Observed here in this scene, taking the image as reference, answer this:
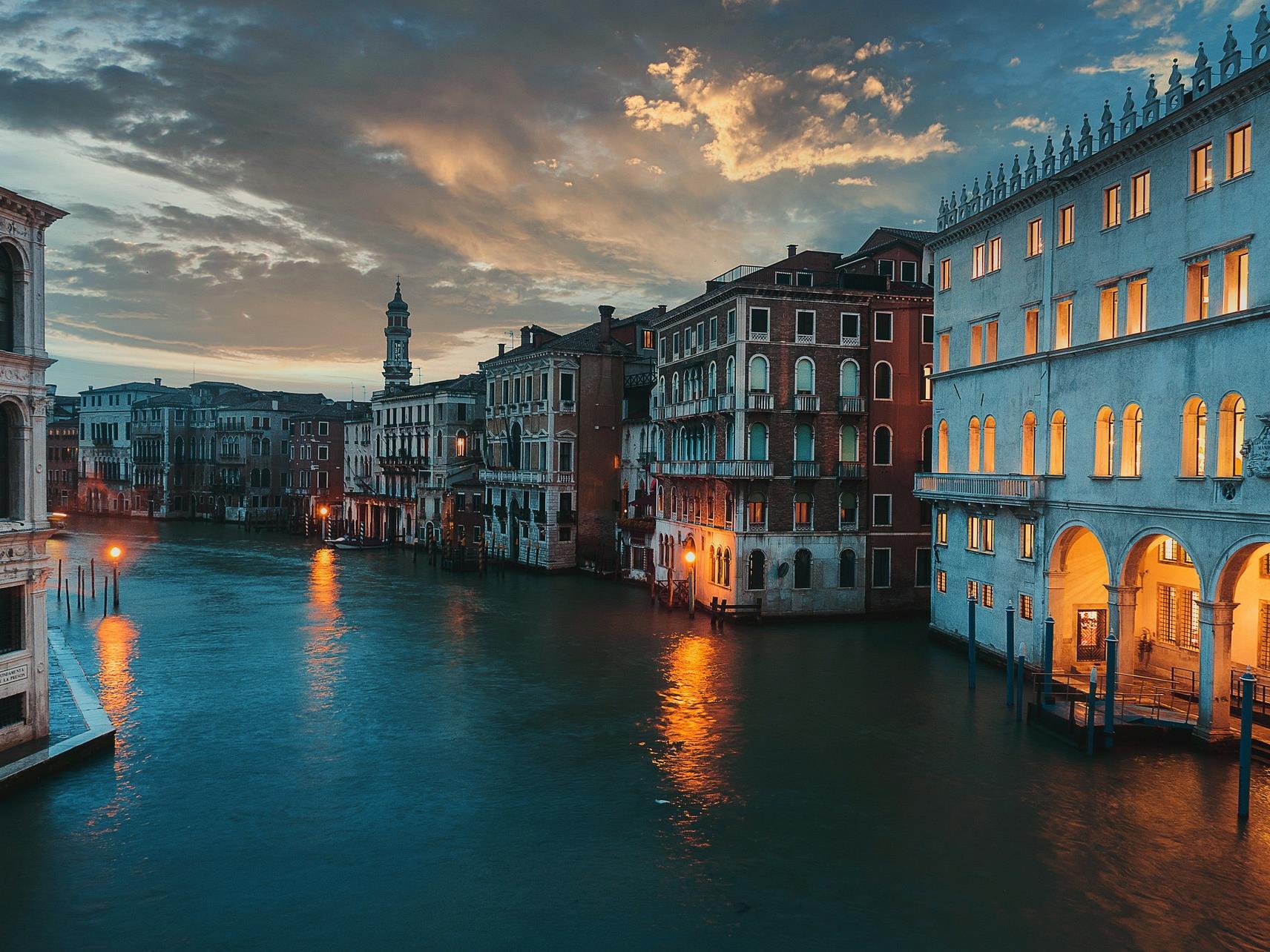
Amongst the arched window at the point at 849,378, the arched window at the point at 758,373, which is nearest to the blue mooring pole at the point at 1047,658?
the arched window at the point at 849,378

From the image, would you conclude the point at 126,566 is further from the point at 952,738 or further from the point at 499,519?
the point at 952,738

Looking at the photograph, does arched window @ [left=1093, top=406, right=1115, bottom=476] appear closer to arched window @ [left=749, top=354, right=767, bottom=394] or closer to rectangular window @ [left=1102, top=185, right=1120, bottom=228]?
rectangular window @ [left=1102, top=185, right=1120, bottom=228]

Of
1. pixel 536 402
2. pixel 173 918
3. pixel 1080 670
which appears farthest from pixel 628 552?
pixel 173 918

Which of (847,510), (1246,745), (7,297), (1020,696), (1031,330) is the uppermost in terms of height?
(1031,330)

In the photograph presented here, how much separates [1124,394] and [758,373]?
714 inches

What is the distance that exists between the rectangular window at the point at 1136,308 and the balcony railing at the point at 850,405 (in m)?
16.7

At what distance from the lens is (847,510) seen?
1687 inches

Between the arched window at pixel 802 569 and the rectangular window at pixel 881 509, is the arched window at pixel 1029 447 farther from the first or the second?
the arched window at pixel 802 569

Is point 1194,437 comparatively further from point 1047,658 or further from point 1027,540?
point 1047,658

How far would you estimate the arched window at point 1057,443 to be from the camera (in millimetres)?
28422

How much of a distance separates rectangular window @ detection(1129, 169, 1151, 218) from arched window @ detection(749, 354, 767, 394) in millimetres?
18014

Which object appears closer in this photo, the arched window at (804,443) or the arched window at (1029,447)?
the arched window at (1029,447)

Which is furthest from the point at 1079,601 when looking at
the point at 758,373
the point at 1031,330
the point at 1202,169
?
the point at 758,373

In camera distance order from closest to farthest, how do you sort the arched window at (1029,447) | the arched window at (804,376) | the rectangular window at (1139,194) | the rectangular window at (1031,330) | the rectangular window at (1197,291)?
the rectangular window at (1197,291) → the rectangular window at (1139,194) → the arched window at (1029,447) → the rectangular window at (1031,330) → the arched window at (804,376)
